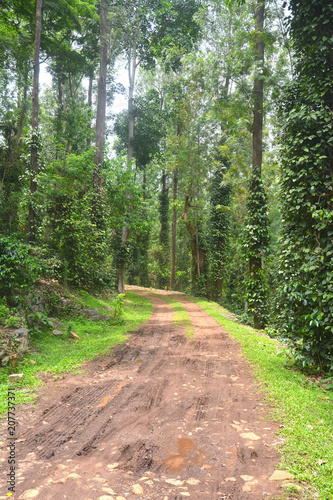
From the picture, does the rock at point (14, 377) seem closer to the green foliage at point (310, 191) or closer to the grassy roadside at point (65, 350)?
the grassy roadside at point (65, 350)

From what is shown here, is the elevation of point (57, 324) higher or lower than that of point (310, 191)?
lower

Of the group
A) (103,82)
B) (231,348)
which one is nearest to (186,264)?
(103,82)

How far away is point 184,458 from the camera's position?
131 inches

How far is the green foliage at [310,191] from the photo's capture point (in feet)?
19.1

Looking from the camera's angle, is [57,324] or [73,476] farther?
[57,324]

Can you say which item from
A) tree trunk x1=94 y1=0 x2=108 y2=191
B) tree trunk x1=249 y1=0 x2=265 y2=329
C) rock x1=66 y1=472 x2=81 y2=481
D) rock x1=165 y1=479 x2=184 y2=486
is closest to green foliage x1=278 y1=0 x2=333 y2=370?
rock x1=165 y1=479 x2=184 y2=486

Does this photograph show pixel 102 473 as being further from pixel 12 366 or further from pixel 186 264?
pixel 186 264

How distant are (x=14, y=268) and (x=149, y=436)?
4.96 m

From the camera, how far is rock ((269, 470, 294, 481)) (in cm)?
298

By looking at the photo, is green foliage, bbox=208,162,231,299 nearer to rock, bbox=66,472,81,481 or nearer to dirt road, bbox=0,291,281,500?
dirt road, bbox=0,291,281,500

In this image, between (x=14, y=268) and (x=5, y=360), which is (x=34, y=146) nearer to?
(x=14, y=268)

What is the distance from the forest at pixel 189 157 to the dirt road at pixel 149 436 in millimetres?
2305

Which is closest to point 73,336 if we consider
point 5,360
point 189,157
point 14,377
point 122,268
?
point 5,360

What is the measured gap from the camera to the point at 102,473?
3049mm
